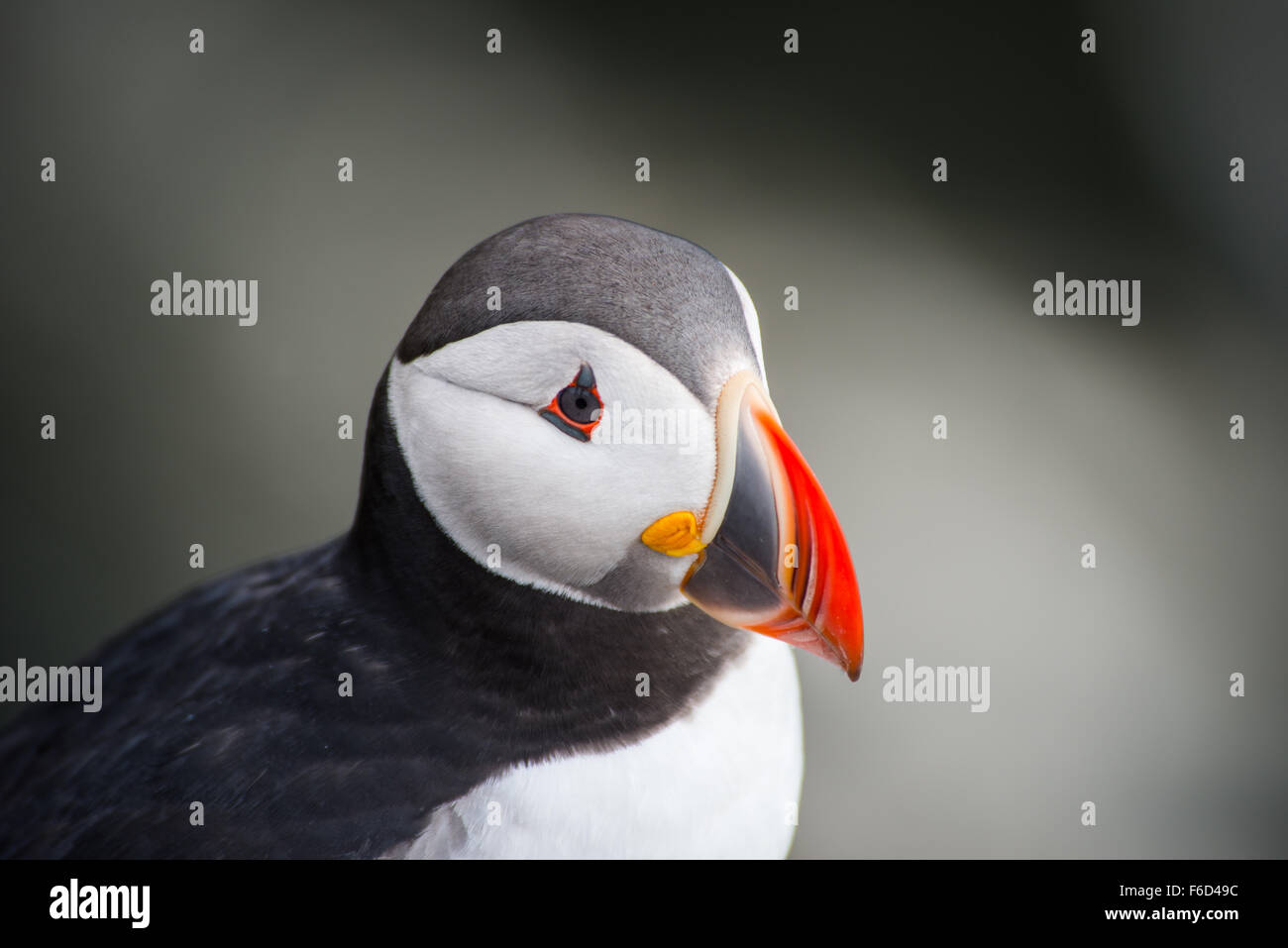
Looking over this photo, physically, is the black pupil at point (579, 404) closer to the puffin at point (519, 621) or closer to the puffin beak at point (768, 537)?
the puffin at point (519, 621)

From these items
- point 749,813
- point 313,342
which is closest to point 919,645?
point 749,813

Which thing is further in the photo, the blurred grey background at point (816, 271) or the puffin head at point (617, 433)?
the blurred grey background at point (816, 271)

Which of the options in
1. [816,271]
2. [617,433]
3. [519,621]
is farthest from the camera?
[816,271]

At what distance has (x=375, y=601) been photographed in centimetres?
113

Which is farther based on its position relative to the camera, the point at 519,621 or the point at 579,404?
the point at 519,621

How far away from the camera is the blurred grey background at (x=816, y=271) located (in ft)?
6.94

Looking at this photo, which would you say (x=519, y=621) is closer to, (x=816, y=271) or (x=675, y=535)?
(x=675, y=535)

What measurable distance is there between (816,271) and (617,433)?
1.54 metres

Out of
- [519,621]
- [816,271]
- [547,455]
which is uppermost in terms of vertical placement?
[816,271]

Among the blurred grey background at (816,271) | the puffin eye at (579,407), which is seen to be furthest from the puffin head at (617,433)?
the blurred grey background at (816,271)

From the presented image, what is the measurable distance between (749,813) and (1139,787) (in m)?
1.17

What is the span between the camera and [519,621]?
42.0 inches

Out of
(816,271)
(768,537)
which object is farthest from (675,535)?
(816,271)
